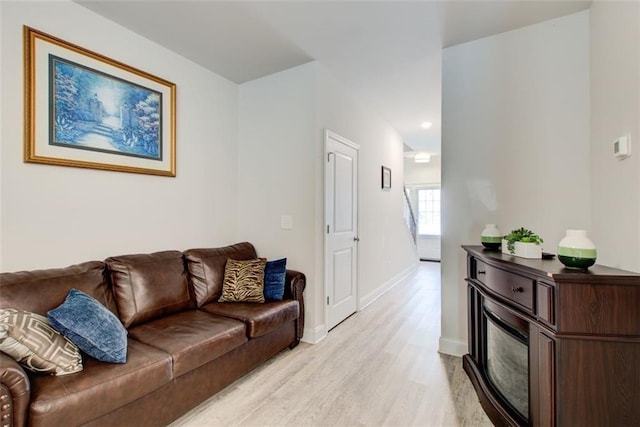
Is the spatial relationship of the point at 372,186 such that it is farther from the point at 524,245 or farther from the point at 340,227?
the point at 524,245

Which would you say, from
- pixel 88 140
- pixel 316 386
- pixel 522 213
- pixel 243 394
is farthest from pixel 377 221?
pixel 88 140

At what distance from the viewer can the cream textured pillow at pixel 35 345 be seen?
4.41ft

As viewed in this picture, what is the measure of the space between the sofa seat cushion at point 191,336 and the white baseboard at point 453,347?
1767 millimetres

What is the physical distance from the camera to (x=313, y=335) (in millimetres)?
2934

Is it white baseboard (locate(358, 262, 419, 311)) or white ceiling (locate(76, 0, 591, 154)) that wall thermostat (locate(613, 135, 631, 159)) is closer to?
white ceiling (locate(76, 0, 591, 154))

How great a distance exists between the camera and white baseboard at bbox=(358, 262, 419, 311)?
13.3 ft

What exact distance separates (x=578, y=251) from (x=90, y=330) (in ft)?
7.73

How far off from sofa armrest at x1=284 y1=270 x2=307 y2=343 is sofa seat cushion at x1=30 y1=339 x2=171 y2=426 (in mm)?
1208

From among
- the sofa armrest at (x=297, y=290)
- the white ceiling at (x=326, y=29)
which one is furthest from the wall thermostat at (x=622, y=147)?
the sofa armrest at (x=297, y=290)

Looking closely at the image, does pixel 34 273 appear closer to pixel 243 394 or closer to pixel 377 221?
pixel 243 394

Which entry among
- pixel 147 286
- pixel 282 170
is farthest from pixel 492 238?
pixel 147 286

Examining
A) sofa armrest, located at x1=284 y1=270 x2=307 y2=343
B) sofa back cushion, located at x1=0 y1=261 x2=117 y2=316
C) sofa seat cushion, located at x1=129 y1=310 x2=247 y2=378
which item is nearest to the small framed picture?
sofa armrest, located at x1=284 y1=270 x2=307 y2=343

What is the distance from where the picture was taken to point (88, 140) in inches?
86.4

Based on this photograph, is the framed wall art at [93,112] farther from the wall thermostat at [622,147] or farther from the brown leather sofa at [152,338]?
the wall thermostat at [622,147]
